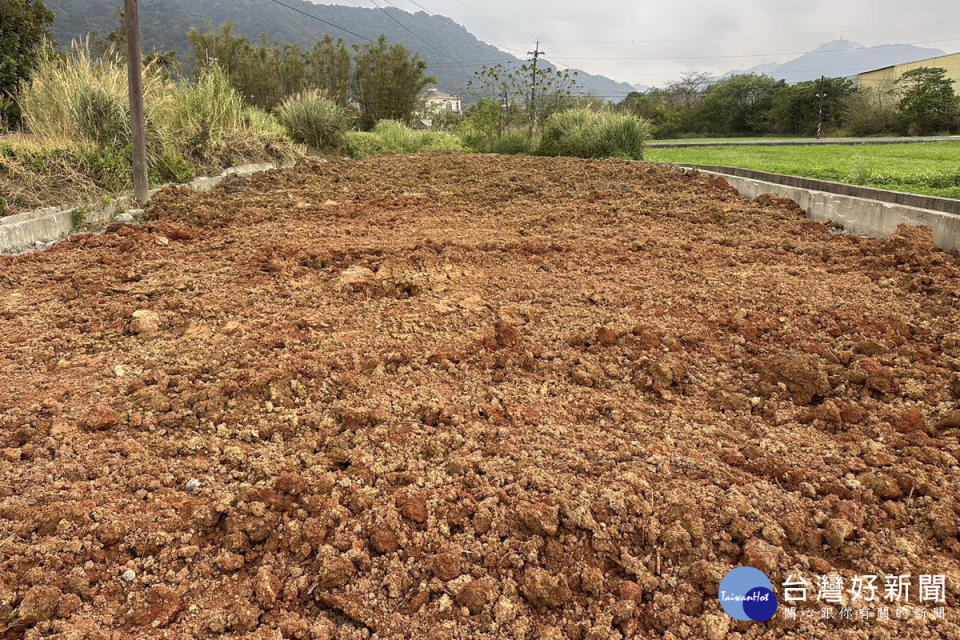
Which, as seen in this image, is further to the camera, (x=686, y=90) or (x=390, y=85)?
(x=686, y=90)

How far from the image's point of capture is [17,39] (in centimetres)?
1331

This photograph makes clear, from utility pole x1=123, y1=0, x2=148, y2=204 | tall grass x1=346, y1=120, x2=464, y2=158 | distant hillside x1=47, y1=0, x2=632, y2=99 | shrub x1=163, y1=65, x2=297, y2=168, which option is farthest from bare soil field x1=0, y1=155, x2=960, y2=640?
distant hillside x1=47, y1=0, x2=632, y2=99

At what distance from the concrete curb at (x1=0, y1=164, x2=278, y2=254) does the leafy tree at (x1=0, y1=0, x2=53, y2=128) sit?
1025 cm

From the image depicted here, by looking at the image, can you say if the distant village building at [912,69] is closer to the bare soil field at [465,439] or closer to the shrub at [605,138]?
the shrub at [605,138]

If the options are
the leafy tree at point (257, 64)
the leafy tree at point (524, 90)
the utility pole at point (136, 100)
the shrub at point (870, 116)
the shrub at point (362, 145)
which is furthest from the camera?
the shrub at point (870, 116)

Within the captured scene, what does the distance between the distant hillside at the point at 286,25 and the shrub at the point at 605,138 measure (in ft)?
45.5

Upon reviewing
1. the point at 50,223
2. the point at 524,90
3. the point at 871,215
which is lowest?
the point at 50,223

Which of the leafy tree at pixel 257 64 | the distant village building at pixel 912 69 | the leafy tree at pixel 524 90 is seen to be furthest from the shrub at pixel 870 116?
the leafy tree at pixel 257 64

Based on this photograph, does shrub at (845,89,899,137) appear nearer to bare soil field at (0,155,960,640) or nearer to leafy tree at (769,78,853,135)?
leafy tree at (769,78,853,135)

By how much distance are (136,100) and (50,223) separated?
1531mm

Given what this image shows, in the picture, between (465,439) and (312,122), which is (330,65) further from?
(465,439)

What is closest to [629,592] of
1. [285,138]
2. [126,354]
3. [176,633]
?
[176,633]

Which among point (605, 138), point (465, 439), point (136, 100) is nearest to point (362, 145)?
point (605, 138)

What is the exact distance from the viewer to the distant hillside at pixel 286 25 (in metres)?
65.9
